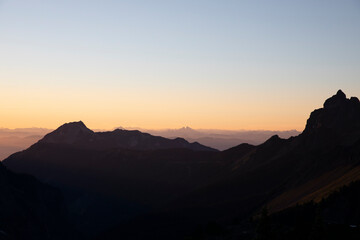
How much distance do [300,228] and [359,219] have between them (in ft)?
Answer: 160

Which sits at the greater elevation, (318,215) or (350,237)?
(318,215)

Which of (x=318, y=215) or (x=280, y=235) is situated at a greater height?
(x=318, y=215)

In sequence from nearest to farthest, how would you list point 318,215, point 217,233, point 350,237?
point 318,215 → point 350,237 → point 217,233

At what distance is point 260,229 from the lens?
79938 millimetres

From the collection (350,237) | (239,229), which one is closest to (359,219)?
(239,229)

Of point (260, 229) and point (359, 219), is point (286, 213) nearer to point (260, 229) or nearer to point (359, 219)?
point (359, 219)

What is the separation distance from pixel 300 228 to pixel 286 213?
2259 inches

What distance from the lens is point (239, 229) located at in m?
136

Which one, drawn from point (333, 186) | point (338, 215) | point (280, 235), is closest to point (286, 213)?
point (338, 215)

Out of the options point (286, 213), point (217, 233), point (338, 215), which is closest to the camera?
point (217, 233)

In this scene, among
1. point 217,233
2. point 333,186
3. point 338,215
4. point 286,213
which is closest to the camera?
point 217,233

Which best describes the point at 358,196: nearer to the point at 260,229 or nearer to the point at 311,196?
the point at 311,196

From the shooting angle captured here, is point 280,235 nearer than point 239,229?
Yes

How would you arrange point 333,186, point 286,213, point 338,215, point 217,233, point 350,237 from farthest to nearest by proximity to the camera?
point 333,186 → point 286,213 → point 338,215 → point 217,233 → point 350,237
